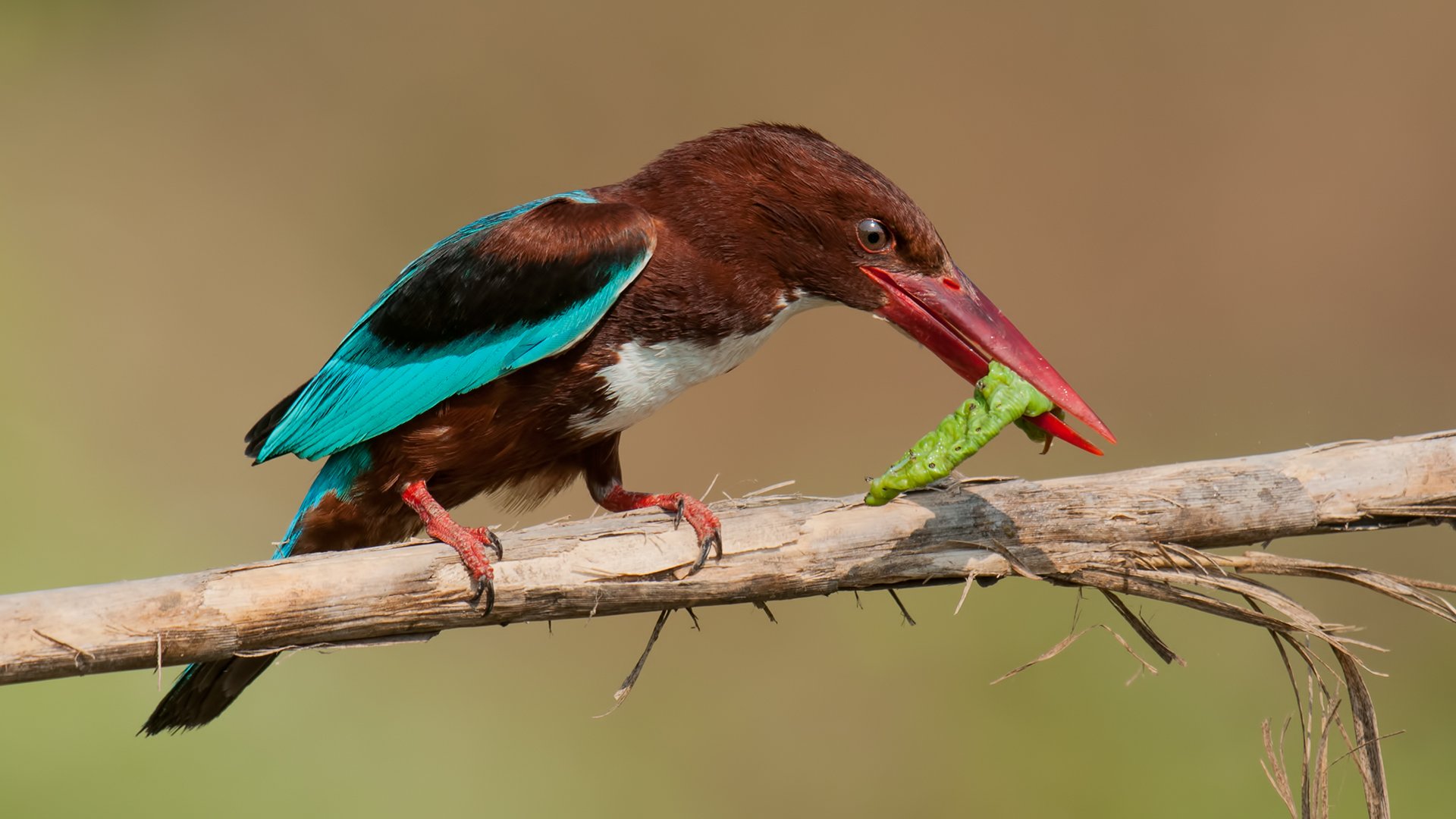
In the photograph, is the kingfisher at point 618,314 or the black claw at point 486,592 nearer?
the black claw at point 486,592

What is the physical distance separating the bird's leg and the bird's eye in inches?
Answer: 30.5

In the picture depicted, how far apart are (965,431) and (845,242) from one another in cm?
47

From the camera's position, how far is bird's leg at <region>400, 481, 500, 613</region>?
1.55 m

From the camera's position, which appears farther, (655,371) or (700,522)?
(655,371)

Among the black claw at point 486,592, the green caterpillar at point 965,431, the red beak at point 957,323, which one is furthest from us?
the red beak at point 957,323

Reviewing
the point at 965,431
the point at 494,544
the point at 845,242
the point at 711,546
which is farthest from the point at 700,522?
the point at 845,242

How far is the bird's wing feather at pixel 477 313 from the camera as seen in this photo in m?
1.77

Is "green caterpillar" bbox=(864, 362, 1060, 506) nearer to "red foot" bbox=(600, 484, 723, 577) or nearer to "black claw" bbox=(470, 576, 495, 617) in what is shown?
"red foot" bbox=(600, 484, 723, 577)

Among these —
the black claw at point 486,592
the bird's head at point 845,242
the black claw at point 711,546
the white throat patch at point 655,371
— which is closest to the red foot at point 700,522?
the black claw at point 711,546

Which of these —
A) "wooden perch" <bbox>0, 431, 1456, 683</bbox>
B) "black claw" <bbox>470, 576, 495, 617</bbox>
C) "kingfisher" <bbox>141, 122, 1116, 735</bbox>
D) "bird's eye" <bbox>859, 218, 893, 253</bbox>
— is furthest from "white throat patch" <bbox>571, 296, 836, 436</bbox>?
"black claw" <bbox>470, 576, 495, 617</bbox>

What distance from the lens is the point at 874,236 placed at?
1813mm

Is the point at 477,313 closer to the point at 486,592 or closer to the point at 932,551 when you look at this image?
the point at 486,592

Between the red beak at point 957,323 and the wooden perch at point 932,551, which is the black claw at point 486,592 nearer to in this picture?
the wooden perch at point 932,551

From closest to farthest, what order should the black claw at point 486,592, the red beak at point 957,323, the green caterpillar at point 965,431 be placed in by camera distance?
the green caterpillar at point 965,431, the black claw at point 486,592, the red beak at point 957,323
